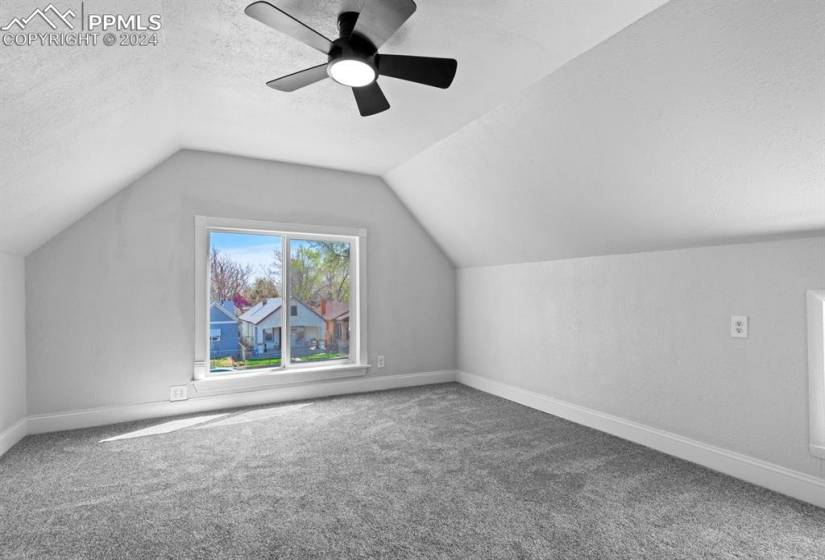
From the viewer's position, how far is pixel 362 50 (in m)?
2.02

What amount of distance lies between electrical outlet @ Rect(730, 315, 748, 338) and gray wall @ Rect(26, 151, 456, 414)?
321 cm

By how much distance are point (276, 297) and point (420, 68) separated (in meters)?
2.97

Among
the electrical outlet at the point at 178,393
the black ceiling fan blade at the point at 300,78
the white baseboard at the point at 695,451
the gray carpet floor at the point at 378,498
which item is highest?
the black ceiling fan blade at the point at 300,78

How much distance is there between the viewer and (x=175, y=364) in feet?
12.7

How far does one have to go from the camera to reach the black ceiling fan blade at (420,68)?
2076 millimetres

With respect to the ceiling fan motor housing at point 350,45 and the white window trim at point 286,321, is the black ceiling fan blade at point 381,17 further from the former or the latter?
the white window trim at point 286,321

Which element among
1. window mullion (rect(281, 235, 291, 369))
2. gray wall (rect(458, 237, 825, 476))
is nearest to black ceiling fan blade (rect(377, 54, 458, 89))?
gray wall (rect(458, 237, 825, 476))

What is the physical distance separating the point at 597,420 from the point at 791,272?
1.73 meters

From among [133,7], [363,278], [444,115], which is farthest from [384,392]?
[133,7]

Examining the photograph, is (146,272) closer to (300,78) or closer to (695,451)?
(300,78)

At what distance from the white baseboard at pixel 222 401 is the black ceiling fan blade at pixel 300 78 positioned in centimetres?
295

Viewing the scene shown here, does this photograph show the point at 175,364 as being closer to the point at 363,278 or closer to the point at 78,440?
the point at 78,440

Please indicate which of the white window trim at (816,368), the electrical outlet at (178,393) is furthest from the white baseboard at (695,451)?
the electrical outlet at (178,393)

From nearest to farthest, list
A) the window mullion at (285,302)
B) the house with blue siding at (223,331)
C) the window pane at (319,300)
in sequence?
the house with blue siding at (223,331), the window mullion at (285,302), the window pane at (319,300)
